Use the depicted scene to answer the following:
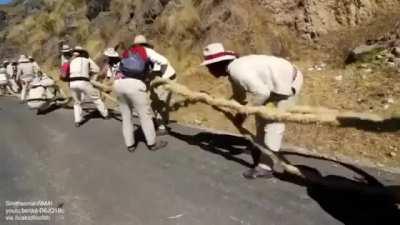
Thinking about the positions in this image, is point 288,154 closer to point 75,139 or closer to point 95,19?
point 75,139

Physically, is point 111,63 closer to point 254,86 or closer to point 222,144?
point 222,144

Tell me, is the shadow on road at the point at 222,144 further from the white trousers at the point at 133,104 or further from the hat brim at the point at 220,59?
the hat brim at the point at 220,59

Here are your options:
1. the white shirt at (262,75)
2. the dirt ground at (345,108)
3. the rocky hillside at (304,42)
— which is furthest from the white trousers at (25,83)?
the white shirt at (262,75)

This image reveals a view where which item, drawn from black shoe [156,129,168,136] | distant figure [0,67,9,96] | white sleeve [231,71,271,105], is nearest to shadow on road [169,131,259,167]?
black shoe [156,129,168,136]

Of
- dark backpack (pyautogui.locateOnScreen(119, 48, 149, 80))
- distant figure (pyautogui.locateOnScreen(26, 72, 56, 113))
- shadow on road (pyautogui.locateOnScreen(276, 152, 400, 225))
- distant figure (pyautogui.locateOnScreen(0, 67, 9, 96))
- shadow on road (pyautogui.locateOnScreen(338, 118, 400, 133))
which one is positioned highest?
dark backpack (pyautogui.locateOnScreen(119, 48, 149, 80))

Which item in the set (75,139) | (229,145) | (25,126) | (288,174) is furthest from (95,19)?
(288,174)

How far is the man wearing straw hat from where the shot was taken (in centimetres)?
710

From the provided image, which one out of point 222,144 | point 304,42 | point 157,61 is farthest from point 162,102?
point 304,42

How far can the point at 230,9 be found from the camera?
57.3 ft

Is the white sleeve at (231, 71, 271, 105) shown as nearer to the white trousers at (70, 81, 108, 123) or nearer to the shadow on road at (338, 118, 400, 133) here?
the shadow on road at (338, 118, 400, 133)

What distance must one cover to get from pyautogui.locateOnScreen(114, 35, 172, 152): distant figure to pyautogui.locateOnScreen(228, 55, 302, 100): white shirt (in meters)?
2.68

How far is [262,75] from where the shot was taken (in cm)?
714

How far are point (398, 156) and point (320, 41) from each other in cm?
726

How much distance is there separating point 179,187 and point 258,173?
44.0 inches
